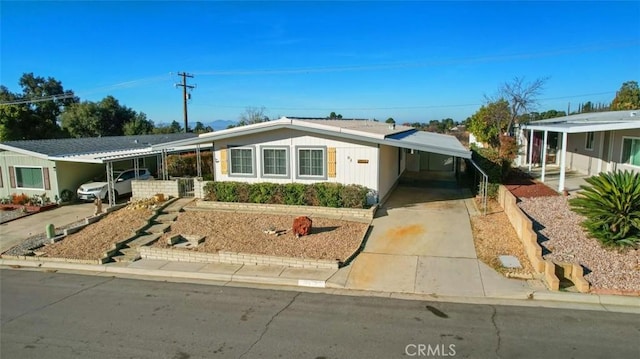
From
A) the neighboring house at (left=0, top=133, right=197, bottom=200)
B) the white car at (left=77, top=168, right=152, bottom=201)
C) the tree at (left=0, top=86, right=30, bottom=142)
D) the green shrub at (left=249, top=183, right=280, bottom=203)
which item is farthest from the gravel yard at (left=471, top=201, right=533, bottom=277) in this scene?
the tree at (left=0, top=86, right=30, bottom=142)

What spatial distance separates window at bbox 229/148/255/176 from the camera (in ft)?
54.6

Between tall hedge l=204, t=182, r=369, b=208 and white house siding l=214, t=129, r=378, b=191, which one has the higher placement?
white house siding l=214, t=129, r=378, b=191

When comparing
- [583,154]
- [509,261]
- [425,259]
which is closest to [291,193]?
[425,259]

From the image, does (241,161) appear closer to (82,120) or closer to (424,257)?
(424,257)

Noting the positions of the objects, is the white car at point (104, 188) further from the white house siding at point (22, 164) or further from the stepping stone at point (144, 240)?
the stepping stone at point (144, 240)

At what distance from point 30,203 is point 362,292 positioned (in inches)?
730

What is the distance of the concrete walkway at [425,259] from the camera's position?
8.59m

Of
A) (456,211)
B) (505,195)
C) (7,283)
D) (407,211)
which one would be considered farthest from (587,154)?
(7,283)

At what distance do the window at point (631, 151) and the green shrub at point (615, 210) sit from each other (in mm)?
5905

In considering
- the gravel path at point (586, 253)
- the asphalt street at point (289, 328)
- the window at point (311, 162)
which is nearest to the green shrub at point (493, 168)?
the gravel path at point (586, 253)

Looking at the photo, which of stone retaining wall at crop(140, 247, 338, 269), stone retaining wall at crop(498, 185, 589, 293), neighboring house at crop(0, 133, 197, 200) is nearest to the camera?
stone retaining wall at crop(498, 185, 589, 293)

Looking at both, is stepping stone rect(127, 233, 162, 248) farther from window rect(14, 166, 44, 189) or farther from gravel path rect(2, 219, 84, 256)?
window rect(14, 166, 44, 189)

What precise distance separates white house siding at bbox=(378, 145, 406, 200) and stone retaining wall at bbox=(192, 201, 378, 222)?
5.36 ft

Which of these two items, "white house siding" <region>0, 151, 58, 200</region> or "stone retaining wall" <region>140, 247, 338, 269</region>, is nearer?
"stone retaining wall" <region>140, 247, 338, 269</region>
